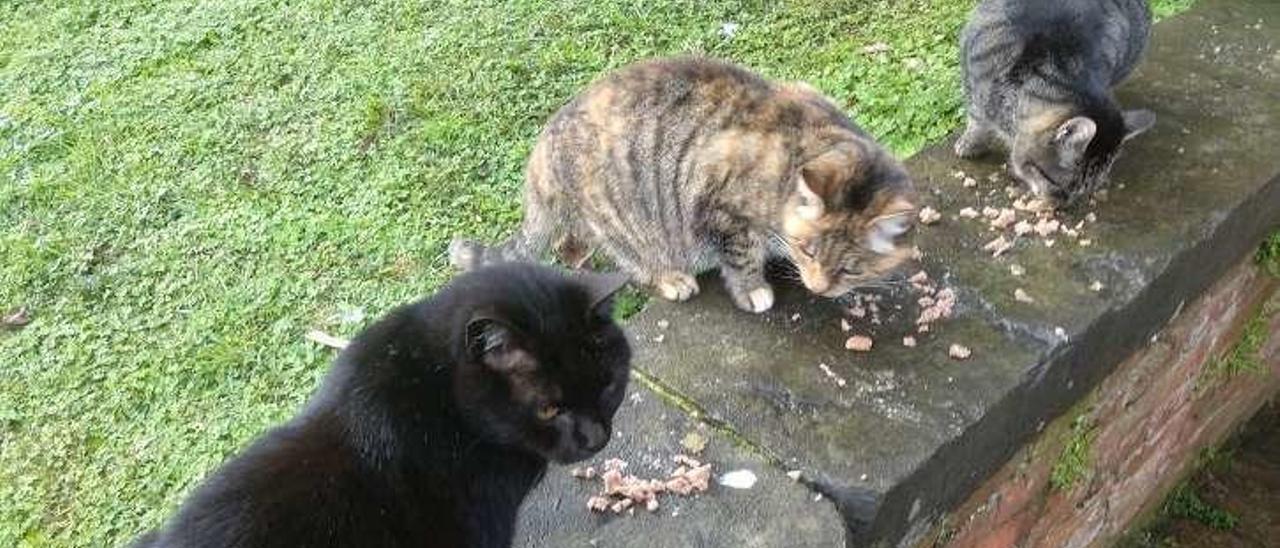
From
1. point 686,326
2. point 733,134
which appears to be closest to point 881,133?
point 733,134

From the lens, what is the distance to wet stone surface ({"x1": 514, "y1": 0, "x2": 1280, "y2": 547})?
216 centimetres

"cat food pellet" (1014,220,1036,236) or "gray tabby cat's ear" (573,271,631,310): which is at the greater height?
"gray tabby cat's ear" (573,271,631,310)

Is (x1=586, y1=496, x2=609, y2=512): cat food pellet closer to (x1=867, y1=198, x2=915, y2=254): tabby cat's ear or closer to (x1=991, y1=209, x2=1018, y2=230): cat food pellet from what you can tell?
(x1=867, y1=198, x2=915, y2=254): tabby cat's ear

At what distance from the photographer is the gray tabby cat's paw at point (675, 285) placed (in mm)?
2844

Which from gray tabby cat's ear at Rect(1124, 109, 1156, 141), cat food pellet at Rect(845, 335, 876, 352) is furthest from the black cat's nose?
gray tabby cat's ear at Rect(1124, 109, 1156, 141)

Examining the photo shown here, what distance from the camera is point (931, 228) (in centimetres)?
289

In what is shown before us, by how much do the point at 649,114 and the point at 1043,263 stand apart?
3.74ft

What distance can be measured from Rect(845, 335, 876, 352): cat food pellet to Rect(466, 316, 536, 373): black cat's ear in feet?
2.68

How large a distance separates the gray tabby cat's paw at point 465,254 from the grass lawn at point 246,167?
0.39 feet

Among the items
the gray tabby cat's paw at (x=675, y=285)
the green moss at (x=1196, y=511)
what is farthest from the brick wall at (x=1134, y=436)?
the gray tabby cat's paw at (x=675, y=285)

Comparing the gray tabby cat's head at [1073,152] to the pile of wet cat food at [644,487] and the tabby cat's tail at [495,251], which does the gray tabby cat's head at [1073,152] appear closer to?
the pile of wet cat food at [644,487]

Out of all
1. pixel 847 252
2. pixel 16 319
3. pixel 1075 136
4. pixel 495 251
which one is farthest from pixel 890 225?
pixel 16 319

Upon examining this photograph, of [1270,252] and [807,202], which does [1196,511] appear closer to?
Result: [1270,252]

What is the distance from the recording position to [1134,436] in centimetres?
303
